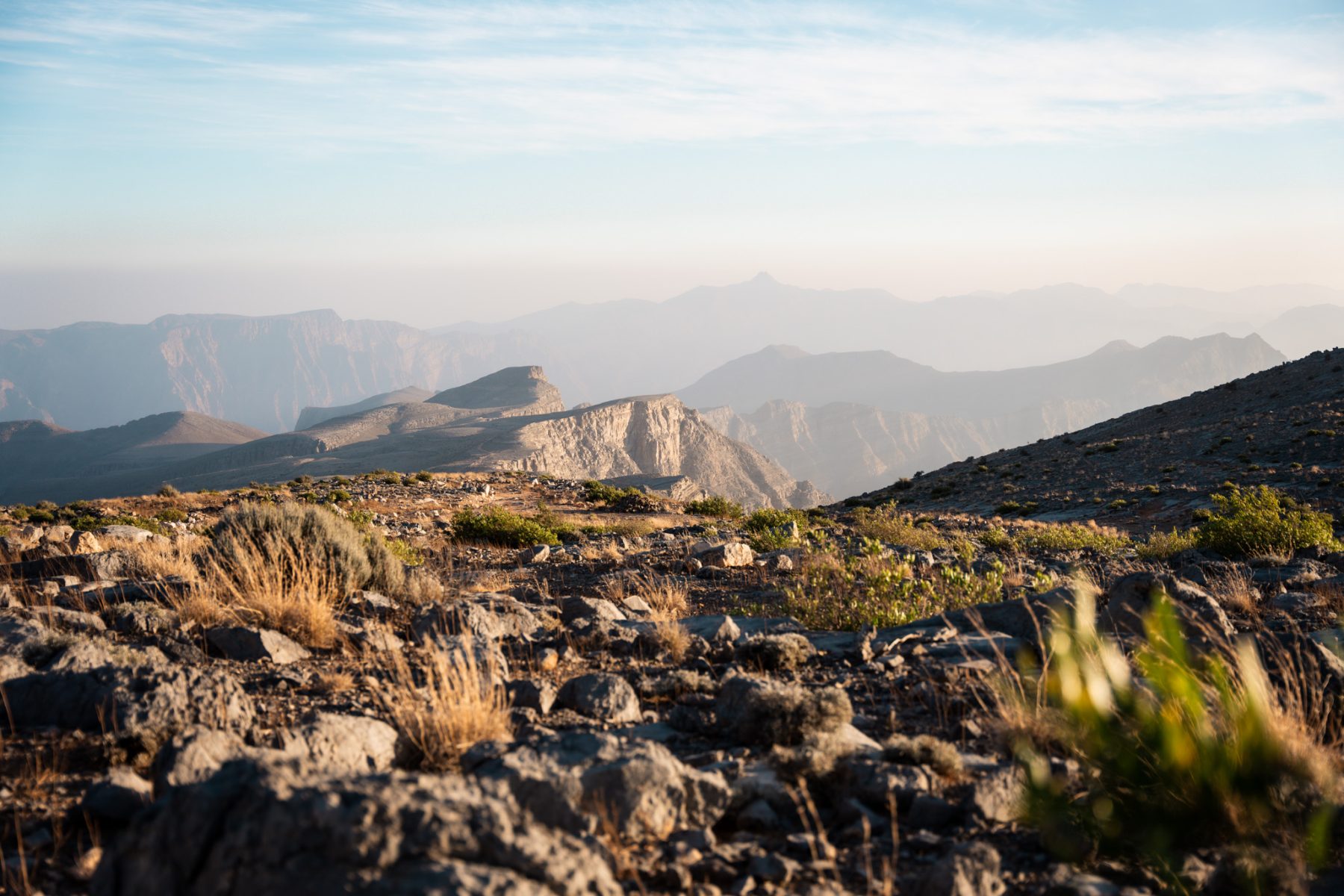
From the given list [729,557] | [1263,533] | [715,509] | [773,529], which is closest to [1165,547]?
[1263,533]

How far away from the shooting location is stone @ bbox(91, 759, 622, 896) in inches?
88.7

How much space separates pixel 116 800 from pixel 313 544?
546 cm

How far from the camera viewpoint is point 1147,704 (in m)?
3.86

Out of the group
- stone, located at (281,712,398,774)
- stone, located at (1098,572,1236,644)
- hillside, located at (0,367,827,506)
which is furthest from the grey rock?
hillside, located at (0,367,827,506)

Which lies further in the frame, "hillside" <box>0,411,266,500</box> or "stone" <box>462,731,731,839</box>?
"hillside" <box>0,411,266,500</box>

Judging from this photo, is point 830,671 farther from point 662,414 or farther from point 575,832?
point 662,414

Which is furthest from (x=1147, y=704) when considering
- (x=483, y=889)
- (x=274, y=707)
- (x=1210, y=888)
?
(x=274, y=707)

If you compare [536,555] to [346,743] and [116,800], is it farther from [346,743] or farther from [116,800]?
[116,800]

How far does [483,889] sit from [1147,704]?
322 cm

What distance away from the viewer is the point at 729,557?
1185cm

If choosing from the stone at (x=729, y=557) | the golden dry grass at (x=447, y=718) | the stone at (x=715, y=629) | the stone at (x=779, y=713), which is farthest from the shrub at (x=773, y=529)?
the golden dry grass at (x=447, y=718)

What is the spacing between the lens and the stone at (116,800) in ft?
11.2

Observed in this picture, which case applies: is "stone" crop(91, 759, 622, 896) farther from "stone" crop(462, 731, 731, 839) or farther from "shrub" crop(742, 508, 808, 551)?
"shrub" crop(742, 508, 808, 551)

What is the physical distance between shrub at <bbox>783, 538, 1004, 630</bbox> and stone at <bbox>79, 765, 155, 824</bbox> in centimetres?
524
